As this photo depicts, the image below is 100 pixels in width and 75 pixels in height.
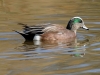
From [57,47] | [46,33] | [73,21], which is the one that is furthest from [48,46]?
[73,21]

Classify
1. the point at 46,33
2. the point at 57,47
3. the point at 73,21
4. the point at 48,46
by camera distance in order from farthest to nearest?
1. the point at 73,21
2. the point at 46,33
3. the point at 48,46
4. the point at 57,47

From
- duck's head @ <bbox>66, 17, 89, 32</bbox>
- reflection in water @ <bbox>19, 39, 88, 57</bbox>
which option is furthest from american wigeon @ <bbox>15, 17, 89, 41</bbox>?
duck's head @ <bbox>66, 17, 89, 32</bbox>

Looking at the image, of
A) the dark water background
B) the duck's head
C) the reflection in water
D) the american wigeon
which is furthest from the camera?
the duck's head

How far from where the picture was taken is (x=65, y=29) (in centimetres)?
1194

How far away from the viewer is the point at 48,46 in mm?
10789

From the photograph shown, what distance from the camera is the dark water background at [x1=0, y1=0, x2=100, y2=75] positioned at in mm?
8422

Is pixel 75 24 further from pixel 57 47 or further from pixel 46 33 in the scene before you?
pixel 57 47

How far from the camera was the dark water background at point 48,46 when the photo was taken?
27.6 ft

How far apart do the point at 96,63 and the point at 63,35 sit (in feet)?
10.3

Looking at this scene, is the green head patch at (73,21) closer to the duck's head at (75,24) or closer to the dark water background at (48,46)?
the duck's head at (75,24)

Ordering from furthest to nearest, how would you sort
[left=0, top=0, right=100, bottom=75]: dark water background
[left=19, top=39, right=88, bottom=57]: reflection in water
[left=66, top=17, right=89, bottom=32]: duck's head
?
[left=66, top=17, right=89, bottom=32]: duck's head, [left=19, top=39, right=88, bottom=57]: reflection in water, [left=0, top=0, right=100, bottom=75]: dark water background

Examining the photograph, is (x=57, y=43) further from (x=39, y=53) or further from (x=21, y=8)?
(x=21, y=8)

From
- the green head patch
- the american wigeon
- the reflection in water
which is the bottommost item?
the reflection in water

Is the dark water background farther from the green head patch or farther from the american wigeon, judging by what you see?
the green head patch
